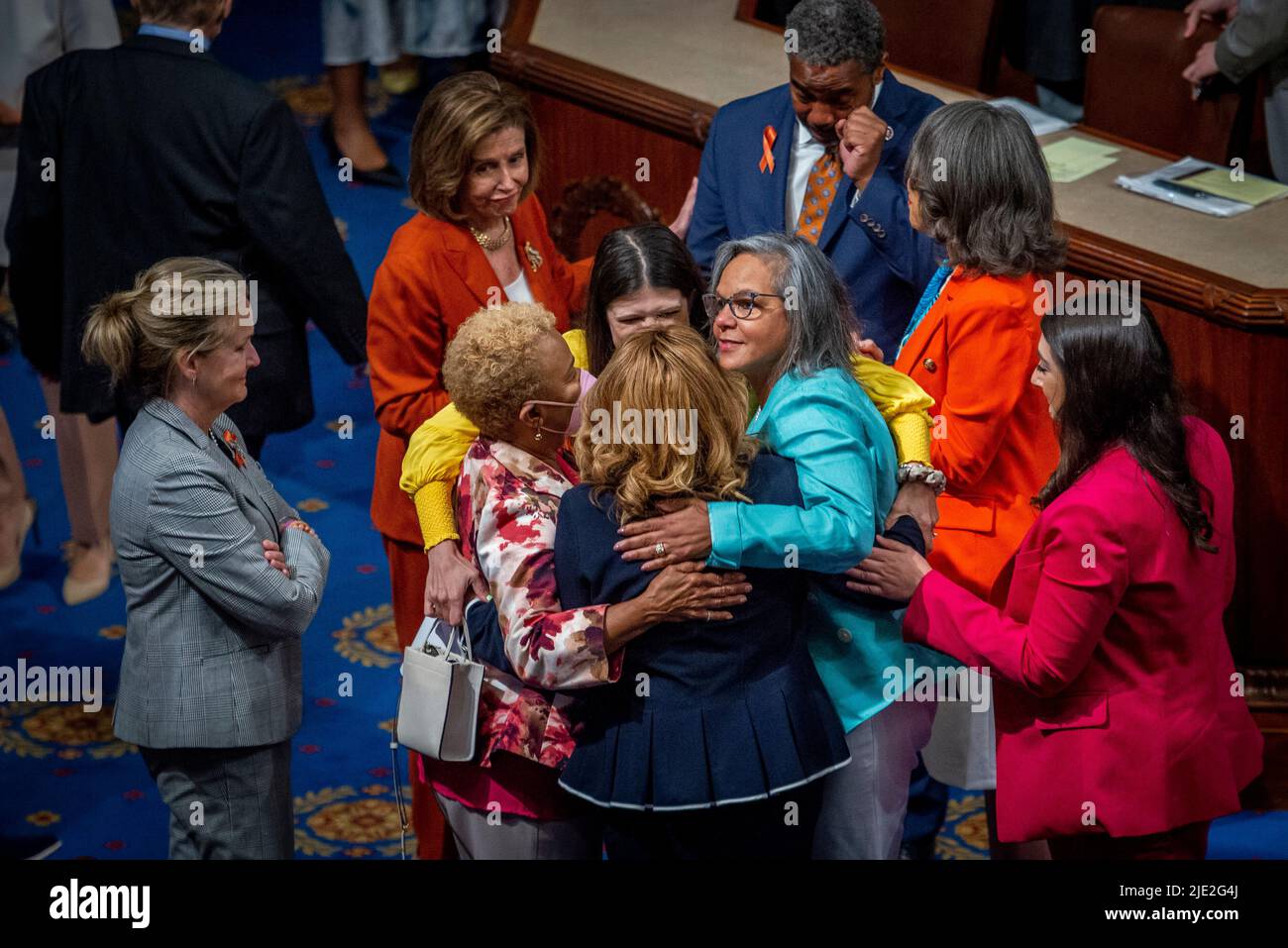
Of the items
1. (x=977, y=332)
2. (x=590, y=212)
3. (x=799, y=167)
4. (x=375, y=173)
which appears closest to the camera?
(x=977, y=332)

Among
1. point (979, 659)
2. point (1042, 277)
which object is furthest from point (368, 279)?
point (979, 659)

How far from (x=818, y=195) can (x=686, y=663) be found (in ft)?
4.38

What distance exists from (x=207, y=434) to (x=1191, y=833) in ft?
5.67

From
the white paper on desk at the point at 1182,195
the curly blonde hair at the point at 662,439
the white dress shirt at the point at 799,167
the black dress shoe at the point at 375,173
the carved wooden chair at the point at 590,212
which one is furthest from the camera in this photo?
the black dress shoe at the point at 375,173

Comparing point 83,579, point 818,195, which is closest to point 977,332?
point 818,195

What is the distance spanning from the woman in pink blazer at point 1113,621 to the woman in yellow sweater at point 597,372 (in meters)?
0.25

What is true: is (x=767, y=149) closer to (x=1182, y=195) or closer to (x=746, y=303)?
(x=746, y=303)

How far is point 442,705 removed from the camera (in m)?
2.72

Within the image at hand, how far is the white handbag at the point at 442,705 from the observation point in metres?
2.72

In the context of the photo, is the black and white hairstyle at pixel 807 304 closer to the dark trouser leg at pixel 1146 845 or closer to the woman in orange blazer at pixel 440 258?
the woman in orange blazer at pixel 440 258

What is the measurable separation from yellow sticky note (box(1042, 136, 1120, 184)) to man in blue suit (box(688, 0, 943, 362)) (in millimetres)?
673

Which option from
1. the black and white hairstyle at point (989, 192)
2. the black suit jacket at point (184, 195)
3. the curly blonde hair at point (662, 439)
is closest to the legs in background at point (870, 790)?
the curly blonde hair at point (662, 439)
